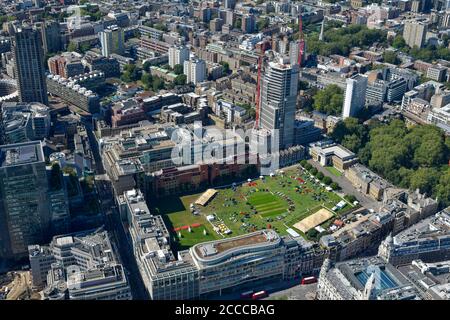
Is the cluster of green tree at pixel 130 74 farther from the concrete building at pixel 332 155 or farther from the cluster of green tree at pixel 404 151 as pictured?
the cluster of green tree at pixel 404 151

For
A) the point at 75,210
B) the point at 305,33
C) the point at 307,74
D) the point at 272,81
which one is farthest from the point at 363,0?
the point at 75,210

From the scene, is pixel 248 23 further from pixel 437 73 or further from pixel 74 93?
pixel 74 93

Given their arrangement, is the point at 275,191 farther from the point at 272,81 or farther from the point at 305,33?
the point at 305,33

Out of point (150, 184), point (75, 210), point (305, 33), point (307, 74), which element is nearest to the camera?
point (75, 210)

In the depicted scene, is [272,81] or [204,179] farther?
[272,81]

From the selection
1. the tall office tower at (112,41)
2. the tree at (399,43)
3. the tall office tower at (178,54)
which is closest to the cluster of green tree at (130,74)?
the tall office tower at (178,54)

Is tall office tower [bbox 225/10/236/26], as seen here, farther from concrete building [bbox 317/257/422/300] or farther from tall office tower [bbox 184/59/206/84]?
concrete building [bbox 317/257/422/300]
